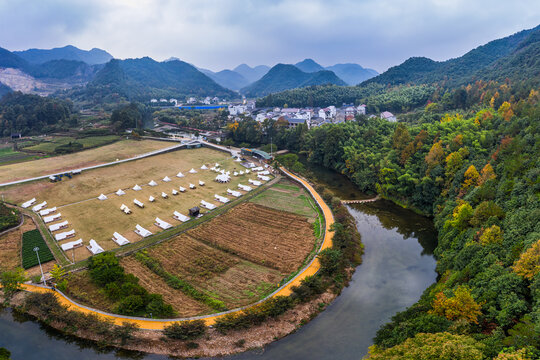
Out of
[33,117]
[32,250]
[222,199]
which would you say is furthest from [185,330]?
[33,117]

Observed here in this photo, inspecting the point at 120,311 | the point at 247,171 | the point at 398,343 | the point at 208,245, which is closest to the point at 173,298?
the point at 120,311

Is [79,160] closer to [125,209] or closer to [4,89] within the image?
[125,209]

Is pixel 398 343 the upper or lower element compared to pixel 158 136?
lower

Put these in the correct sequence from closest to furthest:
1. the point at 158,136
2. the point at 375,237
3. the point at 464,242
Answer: the point at 464,242, the point at 375,237, the point at 158,136

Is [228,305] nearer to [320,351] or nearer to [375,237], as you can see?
[320,351]

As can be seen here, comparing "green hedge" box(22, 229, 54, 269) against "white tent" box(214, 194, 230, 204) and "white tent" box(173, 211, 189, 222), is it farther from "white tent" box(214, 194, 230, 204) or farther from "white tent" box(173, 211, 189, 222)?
"white tent" box(214, 194, 230, 204)

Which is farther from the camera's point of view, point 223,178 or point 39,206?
point 223,178
